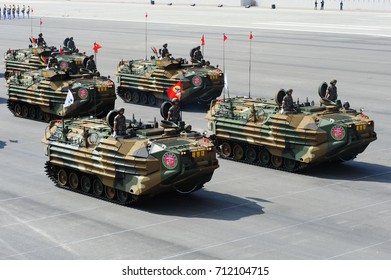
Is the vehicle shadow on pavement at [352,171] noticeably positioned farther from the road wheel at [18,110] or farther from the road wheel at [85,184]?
the road wheel at [18,110]

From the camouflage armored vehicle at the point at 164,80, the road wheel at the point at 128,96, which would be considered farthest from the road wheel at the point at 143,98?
the road wheel at the point at 128,96

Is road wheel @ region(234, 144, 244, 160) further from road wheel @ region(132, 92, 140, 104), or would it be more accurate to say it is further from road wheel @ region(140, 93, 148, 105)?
road wheel @ region(132, 92, 140, 104)

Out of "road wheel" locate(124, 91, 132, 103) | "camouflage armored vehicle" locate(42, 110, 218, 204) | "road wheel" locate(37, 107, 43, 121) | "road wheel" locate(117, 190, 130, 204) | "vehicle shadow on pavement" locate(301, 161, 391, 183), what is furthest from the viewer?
"road wheel" locate(124, 91, 132, 103)

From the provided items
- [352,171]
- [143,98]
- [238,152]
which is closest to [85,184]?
[238,152]

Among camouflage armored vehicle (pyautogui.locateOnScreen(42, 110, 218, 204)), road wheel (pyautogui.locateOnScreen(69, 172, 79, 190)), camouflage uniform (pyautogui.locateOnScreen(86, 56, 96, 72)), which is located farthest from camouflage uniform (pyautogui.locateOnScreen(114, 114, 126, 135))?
camouflage uniform (pyautogui.locateOnScreen(86, 56, 96, 72))

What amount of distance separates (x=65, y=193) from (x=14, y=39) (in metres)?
58.0

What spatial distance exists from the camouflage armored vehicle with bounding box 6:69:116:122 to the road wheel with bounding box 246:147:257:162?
31.5 feet

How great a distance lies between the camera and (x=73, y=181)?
94.0 feet

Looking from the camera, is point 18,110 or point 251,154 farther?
point 18,110

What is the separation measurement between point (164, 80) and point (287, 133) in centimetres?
1579

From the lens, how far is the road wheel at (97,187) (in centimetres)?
2762

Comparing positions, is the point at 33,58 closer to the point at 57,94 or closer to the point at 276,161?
the point at 57,94

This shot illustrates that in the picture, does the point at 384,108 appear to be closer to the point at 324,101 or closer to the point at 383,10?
the point at 324,101

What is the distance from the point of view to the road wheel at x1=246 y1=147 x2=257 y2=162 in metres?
32.8
